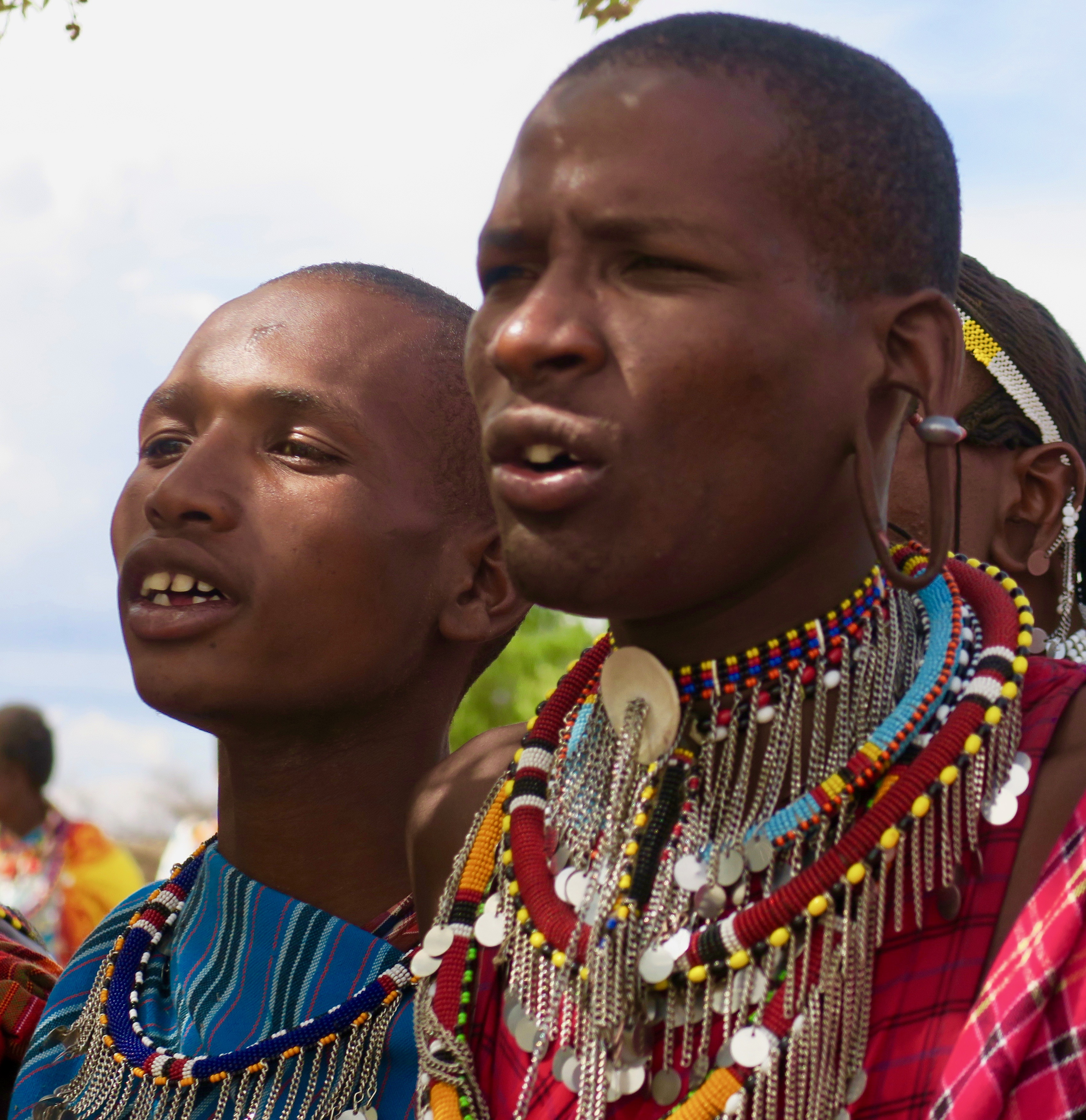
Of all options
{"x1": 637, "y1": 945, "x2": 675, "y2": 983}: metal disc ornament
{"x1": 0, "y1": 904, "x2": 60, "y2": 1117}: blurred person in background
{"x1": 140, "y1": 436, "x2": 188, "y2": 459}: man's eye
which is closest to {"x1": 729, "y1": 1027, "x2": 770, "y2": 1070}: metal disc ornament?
{"x1": 637, "y1": 945, "x2": 675, "y2": 983}: metal disc ornament

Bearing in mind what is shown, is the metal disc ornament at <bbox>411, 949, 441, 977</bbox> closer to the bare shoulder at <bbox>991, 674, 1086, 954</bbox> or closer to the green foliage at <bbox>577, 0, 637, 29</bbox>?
the bare shoulder at <bbox>991, 674, 1086, 954</bbox>

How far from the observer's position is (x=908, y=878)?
1.68 meters

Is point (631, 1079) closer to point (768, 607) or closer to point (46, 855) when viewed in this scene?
point (768, 607)

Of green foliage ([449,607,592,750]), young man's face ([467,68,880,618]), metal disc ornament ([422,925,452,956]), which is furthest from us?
green foliage ([449,607,592,750])

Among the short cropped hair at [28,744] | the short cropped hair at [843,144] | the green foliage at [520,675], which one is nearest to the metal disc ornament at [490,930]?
the short cropped hair at [843,144]

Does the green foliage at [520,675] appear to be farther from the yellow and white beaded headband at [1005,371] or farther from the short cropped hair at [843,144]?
the short cropped hair at [843,144]

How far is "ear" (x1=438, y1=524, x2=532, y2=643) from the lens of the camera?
2.69 m

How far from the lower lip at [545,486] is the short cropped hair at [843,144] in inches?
14.2

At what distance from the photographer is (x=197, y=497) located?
2475mm

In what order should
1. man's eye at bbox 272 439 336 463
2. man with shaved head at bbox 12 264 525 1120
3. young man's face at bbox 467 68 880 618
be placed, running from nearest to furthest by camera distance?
young man's face at bbox 467 68 880 618
man with shaved head at bbox 12 264 525 1120
man's eye at bbox 272 439 336 463

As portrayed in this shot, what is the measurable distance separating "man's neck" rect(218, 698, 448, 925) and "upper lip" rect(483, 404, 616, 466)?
1042mm

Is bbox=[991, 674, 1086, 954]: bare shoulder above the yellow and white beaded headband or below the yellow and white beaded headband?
below

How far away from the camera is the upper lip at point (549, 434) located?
1.61 metres

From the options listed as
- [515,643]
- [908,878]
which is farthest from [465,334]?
[515,643]
